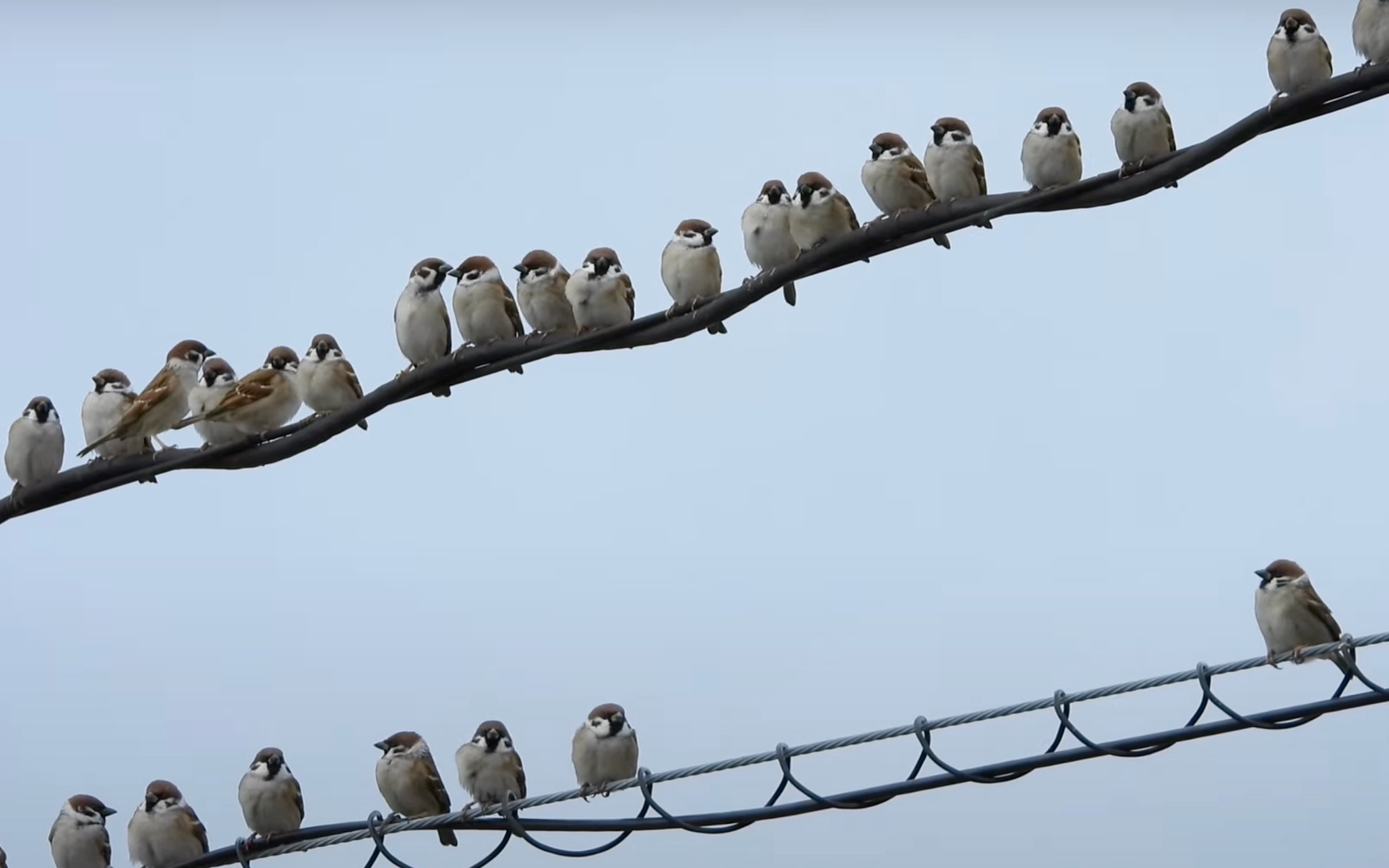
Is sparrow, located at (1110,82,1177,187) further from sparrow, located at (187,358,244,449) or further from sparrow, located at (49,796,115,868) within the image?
sparrow, located at (49,796,115,868)

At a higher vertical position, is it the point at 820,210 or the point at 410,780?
the point at 820,210

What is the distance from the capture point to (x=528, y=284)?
9.48 metres

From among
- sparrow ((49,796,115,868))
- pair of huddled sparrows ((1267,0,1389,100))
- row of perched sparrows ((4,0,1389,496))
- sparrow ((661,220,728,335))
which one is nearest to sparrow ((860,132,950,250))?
row of perched sparrows ((4,0,1389,496))

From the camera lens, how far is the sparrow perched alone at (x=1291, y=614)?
333 inches

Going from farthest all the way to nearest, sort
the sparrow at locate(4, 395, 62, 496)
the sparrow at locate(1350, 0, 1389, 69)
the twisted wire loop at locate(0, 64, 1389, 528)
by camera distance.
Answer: the sparrow at locate(4, 395, 62, 496), the sparrow at locate(1350, 0, 1389, 69), the twisted wire loop at locate(0, 64, 1389, 528)

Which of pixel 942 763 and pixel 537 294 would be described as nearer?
pixel 942 763

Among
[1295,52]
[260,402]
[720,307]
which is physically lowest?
[720,307]

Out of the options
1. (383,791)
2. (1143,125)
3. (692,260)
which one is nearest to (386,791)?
(383,791)

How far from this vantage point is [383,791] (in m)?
9.73

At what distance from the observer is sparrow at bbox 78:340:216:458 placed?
9.05 m

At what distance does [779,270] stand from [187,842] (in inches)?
187

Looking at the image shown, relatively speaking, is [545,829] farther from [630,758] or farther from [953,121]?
[953,121]

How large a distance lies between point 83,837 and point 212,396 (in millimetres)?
2196

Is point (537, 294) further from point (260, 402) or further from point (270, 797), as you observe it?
point (270, 797)
